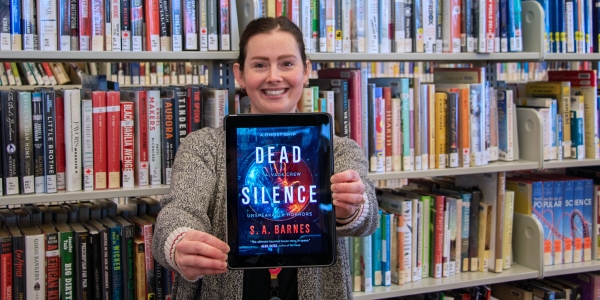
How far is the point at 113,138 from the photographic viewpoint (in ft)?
5.75

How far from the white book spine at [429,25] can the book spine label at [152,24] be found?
0.87m

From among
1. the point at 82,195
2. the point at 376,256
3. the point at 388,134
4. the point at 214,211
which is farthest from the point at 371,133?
the point at 82,195

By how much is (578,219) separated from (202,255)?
5.92 feet

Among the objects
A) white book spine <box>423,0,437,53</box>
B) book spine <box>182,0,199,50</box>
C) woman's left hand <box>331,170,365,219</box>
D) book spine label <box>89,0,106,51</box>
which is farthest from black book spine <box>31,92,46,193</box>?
white book spine <box>423,0,437,53</box>

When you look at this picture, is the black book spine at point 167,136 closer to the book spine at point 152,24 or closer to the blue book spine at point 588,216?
the book spine at point 152,24

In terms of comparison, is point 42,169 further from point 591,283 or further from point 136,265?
point 591,283

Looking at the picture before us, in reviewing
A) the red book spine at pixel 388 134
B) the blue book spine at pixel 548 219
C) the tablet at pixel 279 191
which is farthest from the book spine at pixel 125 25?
the blue book spine at pixel 548 219

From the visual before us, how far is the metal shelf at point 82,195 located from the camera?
1639 millimetres

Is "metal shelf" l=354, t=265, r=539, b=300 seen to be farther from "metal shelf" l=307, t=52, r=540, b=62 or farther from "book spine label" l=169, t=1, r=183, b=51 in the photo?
"book spine label" l=169, t=1, r=183, b=51

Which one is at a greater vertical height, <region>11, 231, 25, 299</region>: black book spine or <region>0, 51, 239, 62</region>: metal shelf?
<region>0, 51, 239, 62</region>: metal shelf

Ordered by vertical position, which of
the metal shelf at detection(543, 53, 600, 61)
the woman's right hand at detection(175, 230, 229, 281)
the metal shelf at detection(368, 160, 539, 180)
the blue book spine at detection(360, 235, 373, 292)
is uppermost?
the metal shelf at detection(543, 53, 600, 61)

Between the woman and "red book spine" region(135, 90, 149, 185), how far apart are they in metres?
0.33

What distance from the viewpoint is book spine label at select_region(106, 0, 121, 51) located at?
5.75 feet

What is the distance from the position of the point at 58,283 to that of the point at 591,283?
1911 mm
